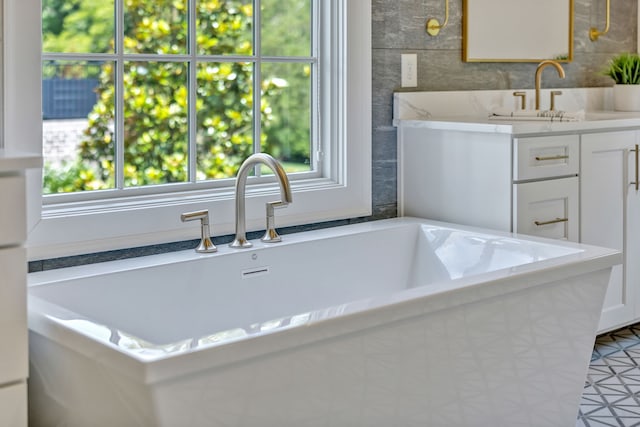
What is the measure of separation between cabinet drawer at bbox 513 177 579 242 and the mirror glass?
0.75 metres

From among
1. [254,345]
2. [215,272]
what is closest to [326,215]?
[215,272]

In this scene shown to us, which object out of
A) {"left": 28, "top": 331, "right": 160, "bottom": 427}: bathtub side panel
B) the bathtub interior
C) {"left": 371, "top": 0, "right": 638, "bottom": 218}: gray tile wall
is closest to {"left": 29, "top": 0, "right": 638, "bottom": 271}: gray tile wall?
{"left": 371, "top": 0, "right": 638, "bottom": 218}: gray tile wall

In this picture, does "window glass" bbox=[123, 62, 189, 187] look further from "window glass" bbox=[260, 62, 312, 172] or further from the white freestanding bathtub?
the white freestanding bathtub

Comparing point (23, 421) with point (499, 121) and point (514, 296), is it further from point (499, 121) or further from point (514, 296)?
point (499, 121)

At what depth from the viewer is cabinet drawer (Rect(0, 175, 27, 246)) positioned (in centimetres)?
186

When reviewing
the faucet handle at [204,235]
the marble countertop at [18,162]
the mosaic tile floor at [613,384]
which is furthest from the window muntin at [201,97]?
the mosaic tile floor at [613,384]

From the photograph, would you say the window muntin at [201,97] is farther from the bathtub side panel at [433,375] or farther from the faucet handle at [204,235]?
the bathtub side panel at [433,375]

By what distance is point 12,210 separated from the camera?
73.7 inches

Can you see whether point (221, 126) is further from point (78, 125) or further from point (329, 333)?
point (329, 333)

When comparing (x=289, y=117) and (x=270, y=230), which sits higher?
(x=289, y=117)

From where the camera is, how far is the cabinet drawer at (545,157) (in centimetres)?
307

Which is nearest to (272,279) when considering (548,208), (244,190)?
(244,190)

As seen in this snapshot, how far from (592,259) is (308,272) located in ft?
2.99

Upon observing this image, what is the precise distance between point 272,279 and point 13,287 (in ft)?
3.53
